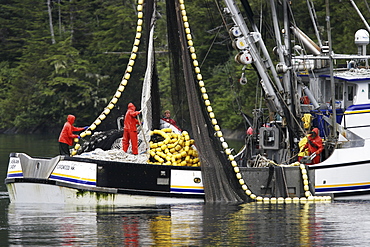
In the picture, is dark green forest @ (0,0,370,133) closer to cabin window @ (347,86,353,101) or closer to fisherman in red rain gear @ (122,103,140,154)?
cabin window @ (347,86,353,101)

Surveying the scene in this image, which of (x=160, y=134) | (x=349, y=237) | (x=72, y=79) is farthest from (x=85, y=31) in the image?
(x=349, y=237)

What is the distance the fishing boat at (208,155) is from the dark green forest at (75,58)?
2887 cm

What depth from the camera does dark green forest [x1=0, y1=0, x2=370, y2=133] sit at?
55.0 meters

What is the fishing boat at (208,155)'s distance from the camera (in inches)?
864

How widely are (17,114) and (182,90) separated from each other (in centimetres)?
4371

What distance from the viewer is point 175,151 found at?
22547 mm

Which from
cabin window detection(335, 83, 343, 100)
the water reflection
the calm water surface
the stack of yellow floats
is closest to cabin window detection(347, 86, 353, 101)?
cabin window detection(335, 83, 343, 100)

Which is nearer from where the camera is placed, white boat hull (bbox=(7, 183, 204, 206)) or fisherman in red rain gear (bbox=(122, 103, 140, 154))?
white boat hull (bbox=(7, 183, 204, 206))

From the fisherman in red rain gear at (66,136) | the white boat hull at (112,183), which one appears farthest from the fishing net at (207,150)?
the fisherman in red rain gear at (66,136)

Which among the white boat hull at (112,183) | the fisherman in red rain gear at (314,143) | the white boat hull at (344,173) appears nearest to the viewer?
the white boat hull at (112,183)

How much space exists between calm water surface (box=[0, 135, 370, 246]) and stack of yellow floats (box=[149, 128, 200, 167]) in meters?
1.11

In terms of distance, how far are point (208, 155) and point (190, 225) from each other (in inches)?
113

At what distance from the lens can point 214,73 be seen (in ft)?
181

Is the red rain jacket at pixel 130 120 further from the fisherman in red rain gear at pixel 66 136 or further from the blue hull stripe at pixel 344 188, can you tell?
the blue hull stripe at pixel 344 188
